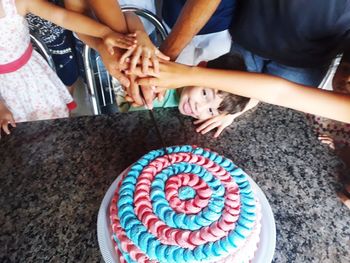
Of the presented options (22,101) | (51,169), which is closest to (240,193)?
(51,169)

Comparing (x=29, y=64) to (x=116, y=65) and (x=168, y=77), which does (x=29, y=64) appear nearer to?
(x=116, y=65)

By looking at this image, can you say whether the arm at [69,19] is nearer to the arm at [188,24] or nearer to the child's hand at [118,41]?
the child's hand at [118,41]

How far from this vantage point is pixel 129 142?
36.2 inches

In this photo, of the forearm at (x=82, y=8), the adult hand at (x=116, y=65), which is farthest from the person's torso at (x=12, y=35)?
the adult hand at (x=116, y=65)

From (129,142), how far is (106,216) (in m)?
0.22

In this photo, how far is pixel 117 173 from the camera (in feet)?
2.80

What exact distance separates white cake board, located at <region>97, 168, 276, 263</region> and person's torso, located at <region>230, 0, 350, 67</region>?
54 cm

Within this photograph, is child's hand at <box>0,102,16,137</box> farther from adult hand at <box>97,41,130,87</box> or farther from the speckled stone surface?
adult hand at <box>97,41,130,87</box>

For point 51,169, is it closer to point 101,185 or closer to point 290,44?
point 101,185

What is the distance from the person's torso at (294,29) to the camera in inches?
40.7

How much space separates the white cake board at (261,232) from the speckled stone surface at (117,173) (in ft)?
0.07

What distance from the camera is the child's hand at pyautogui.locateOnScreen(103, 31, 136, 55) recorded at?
0.97m

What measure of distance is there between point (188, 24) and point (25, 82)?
606mm

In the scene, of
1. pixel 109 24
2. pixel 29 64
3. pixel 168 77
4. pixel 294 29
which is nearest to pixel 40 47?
pixel 29 64
